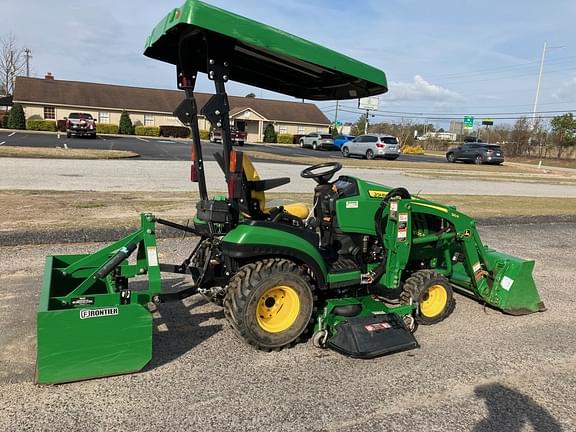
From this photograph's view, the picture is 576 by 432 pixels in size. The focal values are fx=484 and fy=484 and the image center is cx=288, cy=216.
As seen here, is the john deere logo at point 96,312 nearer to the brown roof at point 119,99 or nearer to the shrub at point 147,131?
the brown roof at point 119,99

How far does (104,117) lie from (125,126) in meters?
4.72

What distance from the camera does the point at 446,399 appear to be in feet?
10.3

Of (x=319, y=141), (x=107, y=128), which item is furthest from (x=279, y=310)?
(x=107, y=128)

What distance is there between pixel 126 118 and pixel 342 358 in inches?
1894

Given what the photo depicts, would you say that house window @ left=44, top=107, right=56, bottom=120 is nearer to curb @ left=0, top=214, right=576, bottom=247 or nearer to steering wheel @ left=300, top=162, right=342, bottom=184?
curb @ left=0, top=214, right=576, bottom=247

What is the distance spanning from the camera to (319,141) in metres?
42.4

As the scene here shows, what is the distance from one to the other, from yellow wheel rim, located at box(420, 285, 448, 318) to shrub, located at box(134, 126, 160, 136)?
154 ft

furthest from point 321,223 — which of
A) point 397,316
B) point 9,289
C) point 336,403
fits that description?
point 9,289

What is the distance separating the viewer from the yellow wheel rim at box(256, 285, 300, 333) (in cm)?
365

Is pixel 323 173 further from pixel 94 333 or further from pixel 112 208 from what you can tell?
pixel 112 208

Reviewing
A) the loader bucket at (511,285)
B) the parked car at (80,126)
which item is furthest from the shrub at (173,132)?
the loader bucket at (511,285)

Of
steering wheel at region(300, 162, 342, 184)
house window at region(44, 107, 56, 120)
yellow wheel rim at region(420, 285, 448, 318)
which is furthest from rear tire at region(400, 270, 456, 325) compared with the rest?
house window at region(44, 107, 56, 120)

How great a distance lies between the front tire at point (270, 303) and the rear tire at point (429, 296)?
3.52 feet

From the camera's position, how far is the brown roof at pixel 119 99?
48.9m
